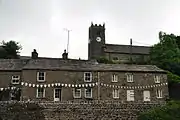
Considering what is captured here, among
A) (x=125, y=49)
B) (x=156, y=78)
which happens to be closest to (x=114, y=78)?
(x=156, y=78)

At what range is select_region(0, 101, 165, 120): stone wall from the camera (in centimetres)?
2992

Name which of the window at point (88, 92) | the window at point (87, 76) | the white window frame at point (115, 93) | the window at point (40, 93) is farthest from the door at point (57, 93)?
the white window frame at point (115, 93)

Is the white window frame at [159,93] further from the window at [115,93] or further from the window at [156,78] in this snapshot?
the window at [115,93]

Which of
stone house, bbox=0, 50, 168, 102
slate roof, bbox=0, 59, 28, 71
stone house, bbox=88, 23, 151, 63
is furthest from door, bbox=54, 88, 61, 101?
stone house, bbox=88, 23, 151, 63

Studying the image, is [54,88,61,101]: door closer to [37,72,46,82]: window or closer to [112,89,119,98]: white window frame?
[37,72,46,82]: window

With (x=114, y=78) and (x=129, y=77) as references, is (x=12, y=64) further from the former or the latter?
(x=129, y=77)

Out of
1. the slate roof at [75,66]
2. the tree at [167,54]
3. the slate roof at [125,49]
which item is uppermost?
the slate roof at [125,49]

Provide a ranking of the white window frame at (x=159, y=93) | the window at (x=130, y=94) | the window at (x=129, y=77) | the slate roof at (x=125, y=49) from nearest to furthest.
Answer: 1. the window at (x=130, y=94)
2. the white window frame at (x=159, y=93)
3. the window at (x=129, y=77)
4. the slate roof at (x=125, y=49)

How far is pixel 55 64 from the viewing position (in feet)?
136

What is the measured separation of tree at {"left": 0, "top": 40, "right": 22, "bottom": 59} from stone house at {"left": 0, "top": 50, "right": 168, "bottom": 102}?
1482 centimetres

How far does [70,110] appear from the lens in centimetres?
3062

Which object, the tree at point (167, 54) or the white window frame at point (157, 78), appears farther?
the tree at point (167, 54)

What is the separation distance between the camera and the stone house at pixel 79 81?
3856cm

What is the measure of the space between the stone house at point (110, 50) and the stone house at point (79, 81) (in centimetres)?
2803
